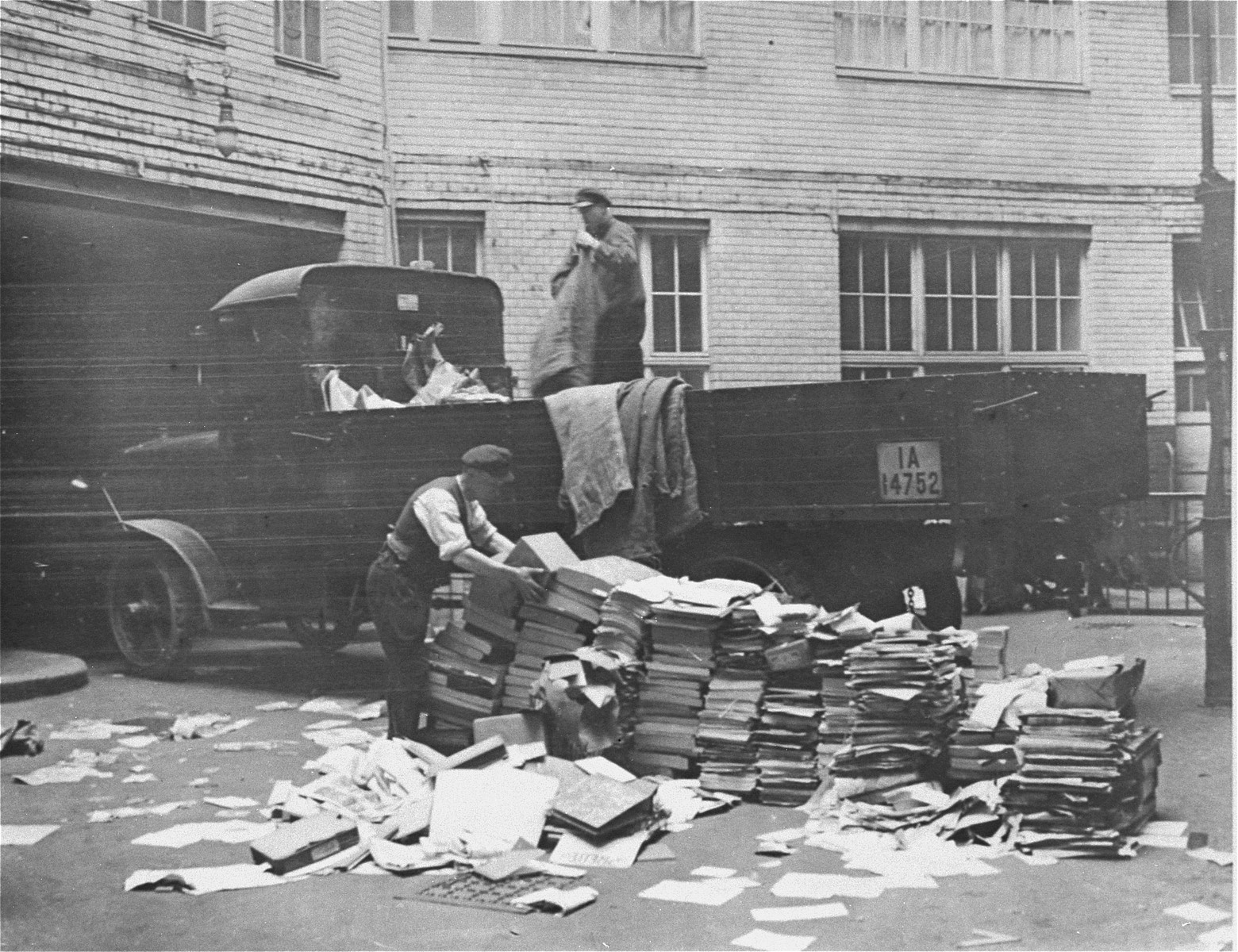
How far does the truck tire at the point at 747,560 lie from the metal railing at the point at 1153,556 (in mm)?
3606

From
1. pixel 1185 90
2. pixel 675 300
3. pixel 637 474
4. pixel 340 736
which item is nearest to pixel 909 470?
pixel 637 474

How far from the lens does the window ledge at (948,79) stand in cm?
1043

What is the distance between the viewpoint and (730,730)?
5.95 m

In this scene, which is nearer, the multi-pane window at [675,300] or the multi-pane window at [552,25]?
the multi-pane window at [552,25]

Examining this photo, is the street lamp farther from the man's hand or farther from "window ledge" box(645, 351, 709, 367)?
the man's hand

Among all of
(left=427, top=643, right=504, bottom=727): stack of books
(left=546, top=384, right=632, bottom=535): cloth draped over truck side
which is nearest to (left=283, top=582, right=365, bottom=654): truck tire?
(left=546, top=384, right=632, bottom=535): cloth draped over truck side

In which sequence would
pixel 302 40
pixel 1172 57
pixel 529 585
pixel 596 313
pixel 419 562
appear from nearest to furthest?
pixel 529 585 → pixel 419 562 → pixel 596 313 → pixel 1172 57 → pixel 302 40

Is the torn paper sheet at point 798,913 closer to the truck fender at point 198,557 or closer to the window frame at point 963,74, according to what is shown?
the truck fender at point 198,557

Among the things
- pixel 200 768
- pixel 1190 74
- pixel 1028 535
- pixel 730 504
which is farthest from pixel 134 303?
pixel 1190 74

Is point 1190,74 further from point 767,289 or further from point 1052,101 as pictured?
point 767,289

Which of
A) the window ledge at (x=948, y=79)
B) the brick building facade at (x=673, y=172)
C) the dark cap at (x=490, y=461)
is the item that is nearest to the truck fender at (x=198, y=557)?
the brick building facade at (x=673, y=172)

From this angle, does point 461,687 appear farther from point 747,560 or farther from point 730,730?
point 747,560

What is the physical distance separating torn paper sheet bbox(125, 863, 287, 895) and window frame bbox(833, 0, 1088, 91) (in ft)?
27.0

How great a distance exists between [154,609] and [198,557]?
0.67 meters
